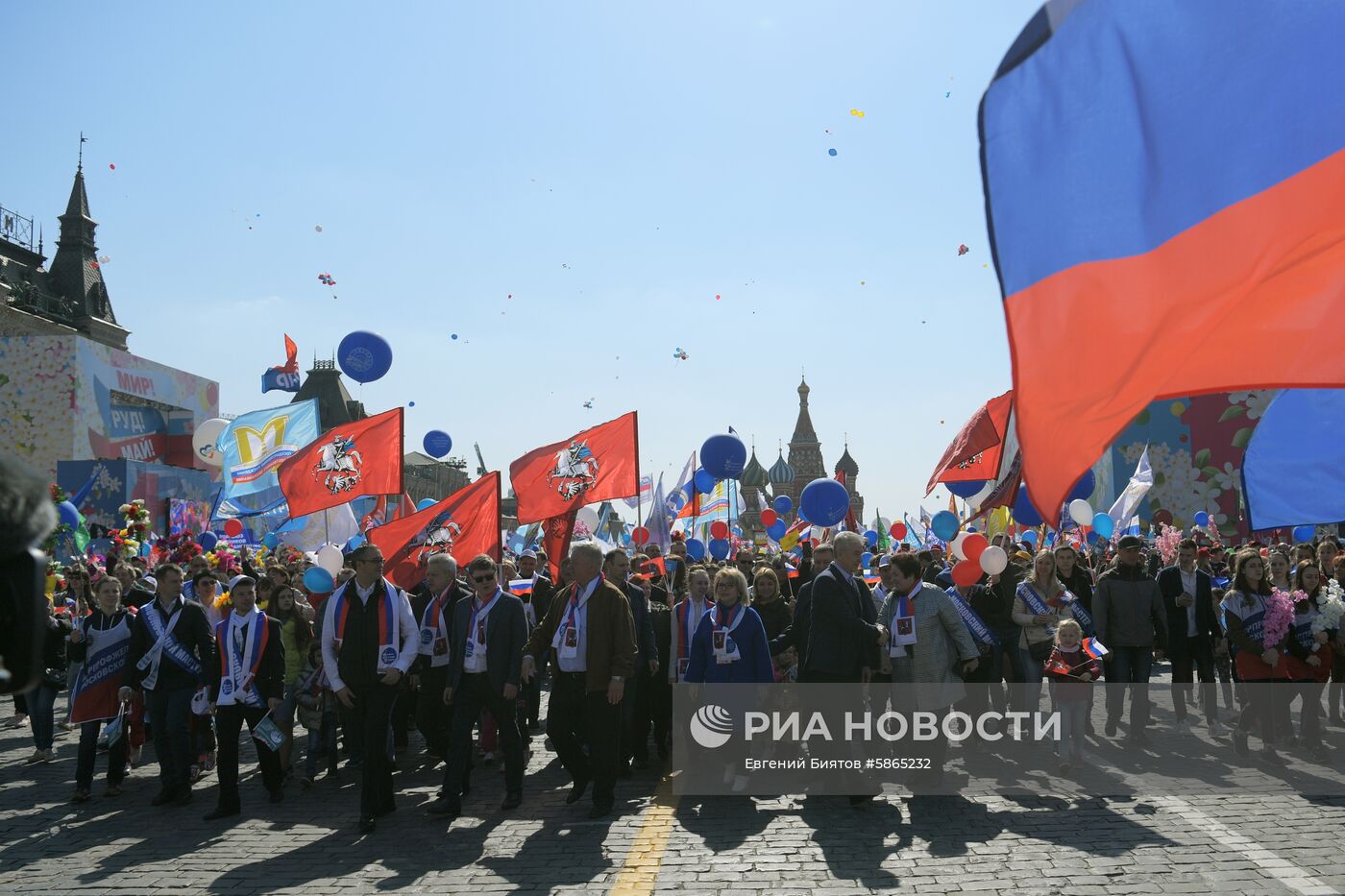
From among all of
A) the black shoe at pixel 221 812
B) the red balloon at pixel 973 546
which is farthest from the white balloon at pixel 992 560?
the black shoe at pixel 221 812

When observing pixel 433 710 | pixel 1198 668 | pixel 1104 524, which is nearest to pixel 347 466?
pixel 433 710

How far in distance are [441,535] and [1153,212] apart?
9765 millimetres

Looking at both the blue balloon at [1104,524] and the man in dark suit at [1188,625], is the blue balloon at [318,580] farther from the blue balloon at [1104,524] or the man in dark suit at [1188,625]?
the blue balloon at [1104,524]

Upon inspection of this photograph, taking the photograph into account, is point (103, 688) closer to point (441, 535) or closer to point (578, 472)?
point (441, 535)

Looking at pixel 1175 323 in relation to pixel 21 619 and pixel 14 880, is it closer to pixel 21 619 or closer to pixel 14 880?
pixel 21 619

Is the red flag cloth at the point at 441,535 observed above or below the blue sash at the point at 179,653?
above

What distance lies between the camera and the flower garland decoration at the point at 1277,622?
1013 centimetres

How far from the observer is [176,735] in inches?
355

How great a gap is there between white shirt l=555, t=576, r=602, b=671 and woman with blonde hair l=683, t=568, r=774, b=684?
118 centimetres

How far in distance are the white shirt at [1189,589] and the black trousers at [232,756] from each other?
9.04 m

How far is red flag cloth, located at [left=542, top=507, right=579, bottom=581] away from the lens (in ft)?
50.5

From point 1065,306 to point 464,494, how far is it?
32.5 feet

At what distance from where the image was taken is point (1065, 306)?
3.63 metres

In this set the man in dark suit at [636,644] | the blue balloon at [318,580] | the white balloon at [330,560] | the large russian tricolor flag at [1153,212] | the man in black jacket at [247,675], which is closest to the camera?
the large russian tricolor flag at [1153,212]
